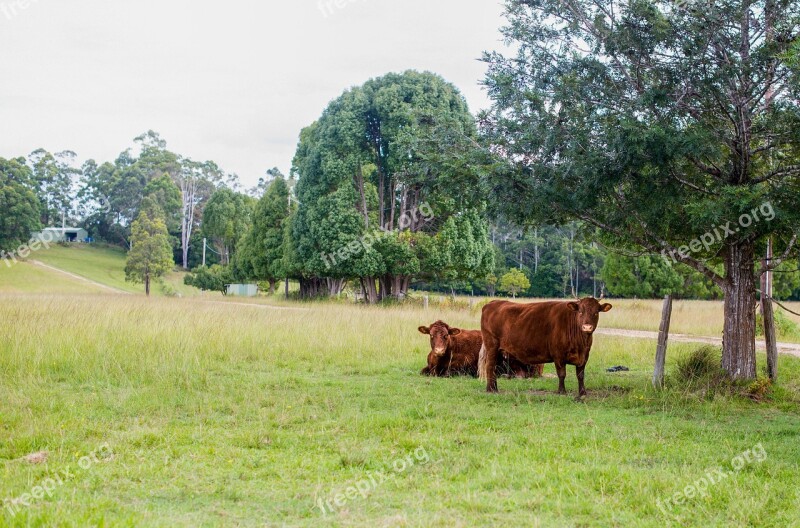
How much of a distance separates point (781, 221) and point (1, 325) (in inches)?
498

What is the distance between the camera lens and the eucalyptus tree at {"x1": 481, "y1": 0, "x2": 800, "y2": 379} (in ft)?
28.3

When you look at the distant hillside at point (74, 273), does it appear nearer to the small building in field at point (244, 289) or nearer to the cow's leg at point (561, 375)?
the small building in field at point (244, 289)

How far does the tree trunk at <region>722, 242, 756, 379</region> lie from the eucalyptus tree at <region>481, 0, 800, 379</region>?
0.02 m

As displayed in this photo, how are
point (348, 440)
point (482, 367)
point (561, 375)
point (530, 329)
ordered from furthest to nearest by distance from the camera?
point (482, 367), point (530, 329), point (561, 375), point (348, 440)

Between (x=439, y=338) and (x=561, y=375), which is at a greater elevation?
(x=439, y=338)

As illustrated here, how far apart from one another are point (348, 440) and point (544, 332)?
400cm

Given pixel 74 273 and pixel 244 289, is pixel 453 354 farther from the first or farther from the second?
pixel 74 273

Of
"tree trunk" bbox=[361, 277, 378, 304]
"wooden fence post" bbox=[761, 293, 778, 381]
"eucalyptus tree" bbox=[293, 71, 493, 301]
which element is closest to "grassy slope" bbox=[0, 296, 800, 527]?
"wooden fence post" bbox=[761, 293, 778, 381]

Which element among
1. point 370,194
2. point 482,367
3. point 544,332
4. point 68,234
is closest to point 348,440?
point 544,332

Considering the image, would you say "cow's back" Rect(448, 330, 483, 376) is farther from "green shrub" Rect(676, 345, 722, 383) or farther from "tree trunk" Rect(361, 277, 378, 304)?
"tree trunk" Rect(361, 277, 378, 304)

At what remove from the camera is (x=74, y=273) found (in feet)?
196

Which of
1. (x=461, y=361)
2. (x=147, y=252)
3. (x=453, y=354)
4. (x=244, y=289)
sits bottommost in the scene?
(x=244, y=289)

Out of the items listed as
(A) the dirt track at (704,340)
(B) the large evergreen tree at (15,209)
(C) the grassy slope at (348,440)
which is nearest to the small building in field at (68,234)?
(B) the large evergreen tree at (15,209)

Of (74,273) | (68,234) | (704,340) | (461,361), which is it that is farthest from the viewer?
(68,234)
